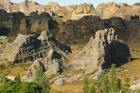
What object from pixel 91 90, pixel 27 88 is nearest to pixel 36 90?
pixel 27 88

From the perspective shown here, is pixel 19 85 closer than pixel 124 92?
Yes

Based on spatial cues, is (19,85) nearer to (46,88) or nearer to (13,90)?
(13,90)

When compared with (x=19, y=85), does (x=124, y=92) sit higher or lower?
lower

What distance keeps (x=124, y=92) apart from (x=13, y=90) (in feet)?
180

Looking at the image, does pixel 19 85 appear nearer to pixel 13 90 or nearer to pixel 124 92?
pixel 13 90

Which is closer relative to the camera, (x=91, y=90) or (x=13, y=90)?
(x=13, y=90)

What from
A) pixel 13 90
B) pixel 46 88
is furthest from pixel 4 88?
pixel 46 88

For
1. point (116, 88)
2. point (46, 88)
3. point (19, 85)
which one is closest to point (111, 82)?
point (116, 88)

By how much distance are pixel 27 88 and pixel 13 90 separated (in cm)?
465

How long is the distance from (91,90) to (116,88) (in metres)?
8.23

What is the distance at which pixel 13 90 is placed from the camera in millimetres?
152875

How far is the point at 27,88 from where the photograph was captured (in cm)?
15025

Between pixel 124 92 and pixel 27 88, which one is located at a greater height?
pixel 27 88

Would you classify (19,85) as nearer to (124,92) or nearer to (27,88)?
(27,88)
